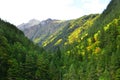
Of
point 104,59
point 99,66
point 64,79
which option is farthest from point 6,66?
point 104,59

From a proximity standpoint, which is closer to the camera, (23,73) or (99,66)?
(23,73)

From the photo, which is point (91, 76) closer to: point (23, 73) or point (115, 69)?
point (115, 69)

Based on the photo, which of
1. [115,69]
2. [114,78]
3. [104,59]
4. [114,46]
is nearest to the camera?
[114,78]

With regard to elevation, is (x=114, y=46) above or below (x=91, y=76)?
above

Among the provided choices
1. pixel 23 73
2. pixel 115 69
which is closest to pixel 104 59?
pixel 115 69

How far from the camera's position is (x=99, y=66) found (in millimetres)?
143875

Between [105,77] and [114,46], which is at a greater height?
[114,46]

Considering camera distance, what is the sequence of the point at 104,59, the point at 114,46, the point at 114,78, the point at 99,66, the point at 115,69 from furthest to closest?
the point at 114,46 → the point at 104,59 → the point at 99,66 → the point at 115,69 → the point at 114,78

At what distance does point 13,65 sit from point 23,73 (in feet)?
17.1

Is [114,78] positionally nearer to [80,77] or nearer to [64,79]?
[80,77]

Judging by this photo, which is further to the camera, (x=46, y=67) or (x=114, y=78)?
(x=46, y=67)

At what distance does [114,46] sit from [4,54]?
217 feet

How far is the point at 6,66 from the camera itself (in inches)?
5128

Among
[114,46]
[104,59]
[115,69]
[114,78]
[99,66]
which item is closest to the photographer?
[114,78]
